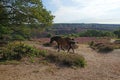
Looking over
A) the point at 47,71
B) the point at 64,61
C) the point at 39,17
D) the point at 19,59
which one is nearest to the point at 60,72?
the point at 47,71

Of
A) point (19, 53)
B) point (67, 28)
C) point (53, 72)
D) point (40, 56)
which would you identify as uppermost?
point (19, 53)

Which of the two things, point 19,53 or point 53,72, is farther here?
point 19,53

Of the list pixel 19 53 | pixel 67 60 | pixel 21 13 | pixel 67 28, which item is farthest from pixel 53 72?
pixel 67 28

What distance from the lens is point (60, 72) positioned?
13023mm

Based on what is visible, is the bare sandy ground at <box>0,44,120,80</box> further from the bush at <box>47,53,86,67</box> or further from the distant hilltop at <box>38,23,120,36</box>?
the distant hilltop at <box>38,23,120,36</box>

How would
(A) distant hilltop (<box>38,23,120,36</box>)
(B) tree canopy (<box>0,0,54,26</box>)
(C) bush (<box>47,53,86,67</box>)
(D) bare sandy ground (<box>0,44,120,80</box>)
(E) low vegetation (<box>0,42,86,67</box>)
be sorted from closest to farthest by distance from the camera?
1. (D) bare sandy ground (<box>0,44,120,80</box>)
2. (C) bush (<box>47,53,86,67</box>)
3. (E) low vegetation (<box>0,42,86,67</box>)
4. (B) tree canopy (<box>0,0,54,26</box>)
5. (A) distant hilltop (<box>38,23,120,36</box>)

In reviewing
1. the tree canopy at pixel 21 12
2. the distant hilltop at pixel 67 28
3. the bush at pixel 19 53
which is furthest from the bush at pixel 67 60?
the distant hilltop at pixel 67 28

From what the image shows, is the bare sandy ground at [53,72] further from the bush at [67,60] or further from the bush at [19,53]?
the bush at [19,53]

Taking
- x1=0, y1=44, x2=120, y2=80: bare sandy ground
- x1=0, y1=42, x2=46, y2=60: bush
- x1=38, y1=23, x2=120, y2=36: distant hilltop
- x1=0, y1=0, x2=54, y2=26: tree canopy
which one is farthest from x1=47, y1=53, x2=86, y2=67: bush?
x1=38, y1=23, x2=120, y2=36: distant hilltop

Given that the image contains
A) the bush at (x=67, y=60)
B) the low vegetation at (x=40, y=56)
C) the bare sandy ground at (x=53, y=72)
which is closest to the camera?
the bare sandy ground at (x=53, y=72)

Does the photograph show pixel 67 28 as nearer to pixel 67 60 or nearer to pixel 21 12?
pixel 21 12

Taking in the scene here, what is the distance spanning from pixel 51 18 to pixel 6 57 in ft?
30.4

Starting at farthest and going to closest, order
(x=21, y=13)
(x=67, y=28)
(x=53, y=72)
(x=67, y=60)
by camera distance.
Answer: (x=67, y=28), (x=21, y=13), (x=67, y=60), (x=53, y=72)

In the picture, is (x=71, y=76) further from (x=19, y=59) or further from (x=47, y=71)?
(x=19, y=59)
